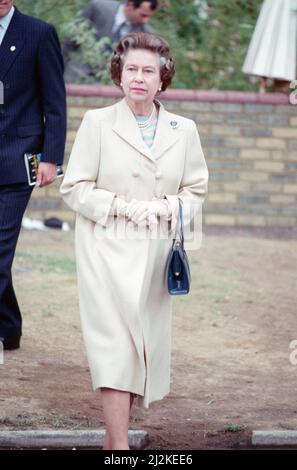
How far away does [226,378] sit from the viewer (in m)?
7.14

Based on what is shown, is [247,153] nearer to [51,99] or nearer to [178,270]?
[51,99]

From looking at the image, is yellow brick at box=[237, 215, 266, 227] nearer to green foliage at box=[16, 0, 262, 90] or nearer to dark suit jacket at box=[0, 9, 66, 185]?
green foliage at box=[16, 0, 262, 90]

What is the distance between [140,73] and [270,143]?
788cm

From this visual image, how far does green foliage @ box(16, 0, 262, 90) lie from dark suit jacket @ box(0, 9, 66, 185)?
23.1 ft

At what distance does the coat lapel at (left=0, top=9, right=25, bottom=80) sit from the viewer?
21.3 ft

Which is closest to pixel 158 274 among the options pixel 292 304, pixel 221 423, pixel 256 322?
pixel 221 423

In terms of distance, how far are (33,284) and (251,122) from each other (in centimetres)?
410

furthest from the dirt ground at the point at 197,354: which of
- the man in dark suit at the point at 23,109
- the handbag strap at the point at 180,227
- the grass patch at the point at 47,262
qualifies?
the handbag strap at the point at 180,227

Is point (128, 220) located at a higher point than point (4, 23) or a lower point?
lower

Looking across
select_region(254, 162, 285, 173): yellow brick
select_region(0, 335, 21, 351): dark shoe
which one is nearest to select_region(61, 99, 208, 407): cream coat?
select_region(0, 335, 21, 351): dark shoe

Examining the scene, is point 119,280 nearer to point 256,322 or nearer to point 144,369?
point 144,369

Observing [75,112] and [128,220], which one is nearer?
[128,220]

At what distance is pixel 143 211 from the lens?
5.10m

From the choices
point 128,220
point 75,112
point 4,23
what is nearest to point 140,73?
point 128,220
